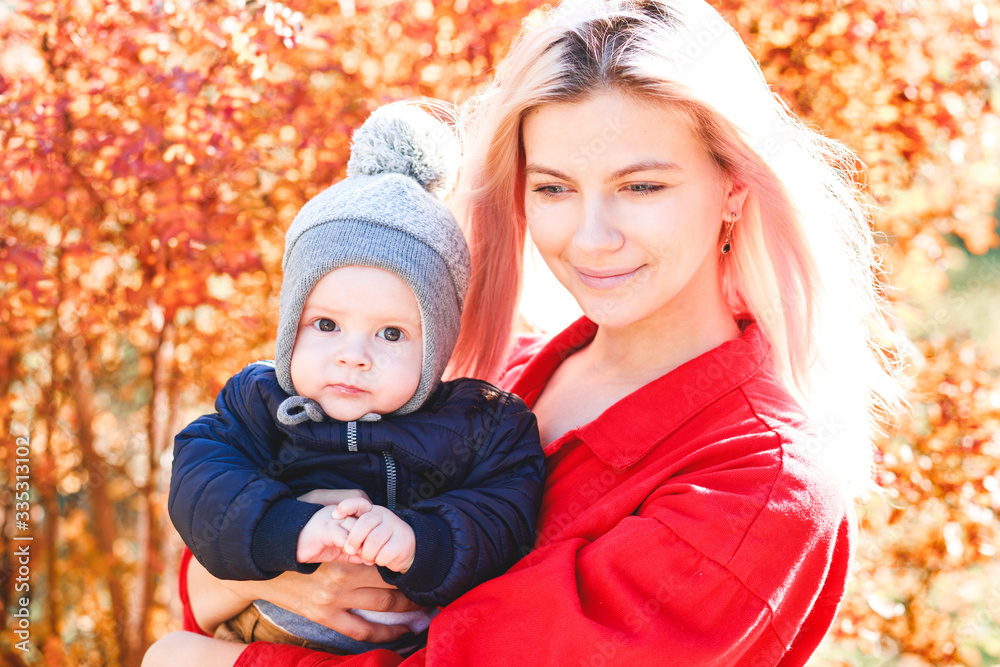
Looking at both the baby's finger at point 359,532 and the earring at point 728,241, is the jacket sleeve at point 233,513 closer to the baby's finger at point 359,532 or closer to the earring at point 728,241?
the baby's finger at point 359,532

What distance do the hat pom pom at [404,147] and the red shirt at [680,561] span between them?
2.73 ft

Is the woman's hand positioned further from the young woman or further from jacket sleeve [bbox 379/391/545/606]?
jacket sleeve [bbox 379/391/545/606]

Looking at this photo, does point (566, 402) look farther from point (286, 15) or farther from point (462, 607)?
point (286, 15)

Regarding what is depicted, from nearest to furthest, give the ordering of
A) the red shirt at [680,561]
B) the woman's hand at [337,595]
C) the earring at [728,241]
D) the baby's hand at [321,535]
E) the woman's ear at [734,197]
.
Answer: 1. the red shirt at [680,561]
2. the baby's hand at [321,535]
3. the woman's hand at [337,595]
4. the woman's ear at [734,197]
5. the earring at [728,241]

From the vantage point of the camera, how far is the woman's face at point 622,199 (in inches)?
77.4

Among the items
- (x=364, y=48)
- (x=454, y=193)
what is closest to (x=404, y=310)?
(x=454, y=193)

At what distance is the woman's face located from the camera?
1.96 metres

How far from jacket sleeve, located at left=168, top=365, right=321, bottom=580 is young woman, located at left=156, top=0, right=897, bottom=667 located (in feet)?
0.55

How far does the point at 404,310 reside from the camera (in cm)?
201

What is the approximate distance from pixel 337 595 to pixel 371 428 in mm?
387

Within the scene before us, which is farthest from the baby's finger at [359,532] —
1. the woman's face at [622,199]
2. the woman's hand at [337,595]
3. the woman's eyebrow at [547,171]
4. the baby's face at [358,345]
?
the woman's eyebrow at [547,171]

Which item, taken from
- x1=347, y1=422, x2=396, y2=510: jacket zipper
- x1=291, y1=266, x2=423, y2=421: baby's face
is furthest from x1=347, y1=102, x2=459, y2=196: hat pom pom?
x1=347, y1=422, x2=396, y2=510: jacket zipper

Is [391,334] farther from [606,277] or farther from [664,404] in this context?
[664,404]

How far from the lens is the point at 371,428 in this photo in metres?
2.02
